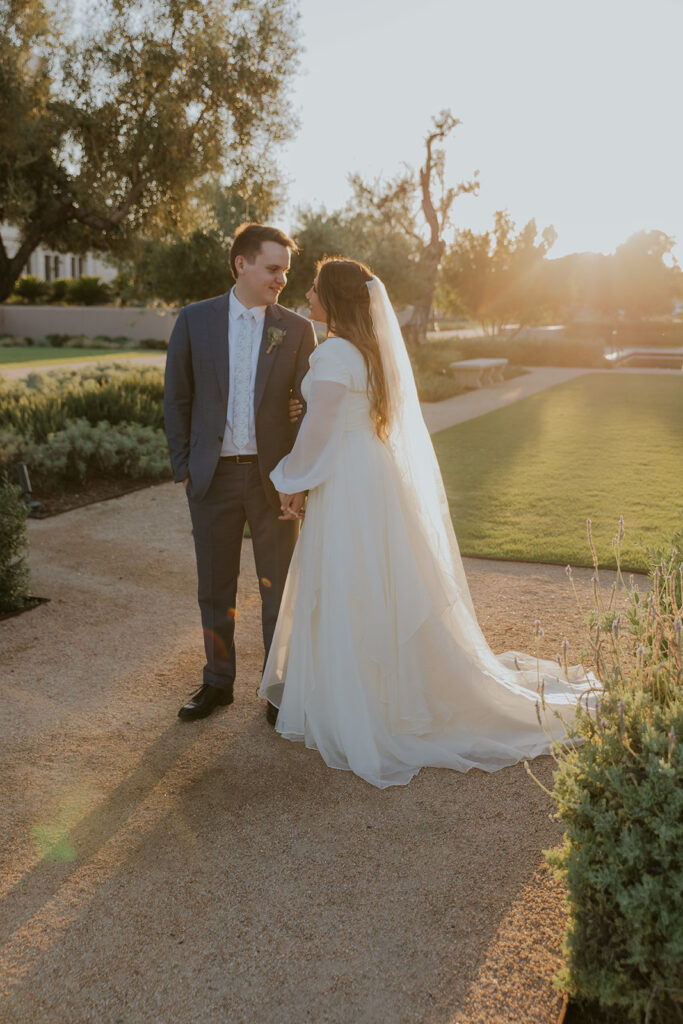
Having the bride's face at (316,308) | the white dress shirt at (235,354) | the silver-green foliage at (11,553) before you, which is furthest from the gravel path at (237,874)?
the bride's face at (316,308)

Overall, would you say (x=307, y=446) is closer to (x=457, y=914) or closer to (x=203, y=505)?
(x=203, y=505)

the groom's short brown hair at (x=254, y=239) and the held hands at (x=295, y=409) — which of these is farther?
the held hands at (x=295, y=409)

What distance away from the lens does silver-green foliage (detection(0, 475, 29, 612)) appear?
5637 mm

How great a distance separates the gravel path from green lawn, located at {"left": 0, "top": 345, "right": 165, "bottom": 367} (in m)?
24.2

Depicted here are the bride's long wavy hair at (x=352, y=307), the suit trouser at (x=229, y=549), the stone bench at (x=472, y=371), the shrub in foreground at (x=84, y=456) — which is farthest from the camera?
the stone bench at (x=472, y=371)

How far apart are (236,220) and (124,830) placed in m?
17.6

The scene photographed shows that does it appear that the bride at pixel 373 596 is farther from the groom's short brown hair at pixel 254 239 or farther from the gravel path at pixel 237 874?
the groom's short brown hair at pixel 254 239

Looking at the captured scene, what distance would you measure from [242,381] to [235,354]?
0.43 ft

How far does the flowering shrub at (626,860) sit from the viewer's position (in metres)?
2.06

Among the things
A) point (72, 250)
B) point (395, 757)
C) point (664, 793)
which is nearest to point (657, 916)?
point (664, 793)

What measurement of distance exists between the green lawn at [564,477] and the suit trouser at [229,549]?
1.71 metres

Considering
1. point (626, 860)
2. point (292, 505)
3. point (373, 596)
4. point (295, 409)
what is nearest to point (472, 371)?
point (295, 409)

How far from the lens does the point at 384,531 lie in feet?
12.6

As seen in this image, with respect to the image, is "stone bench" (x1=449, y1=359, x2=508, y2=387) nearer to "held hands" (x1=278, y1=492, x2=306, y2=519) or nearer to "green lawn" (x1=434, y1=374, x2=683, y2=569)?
"green lawn" (x1=434, y1=374, x2=683, y2=569)
